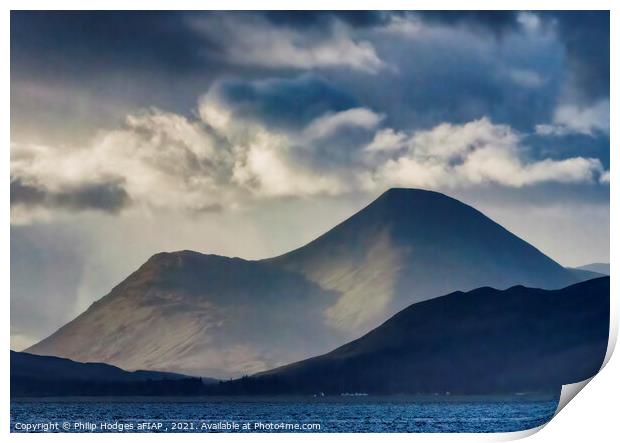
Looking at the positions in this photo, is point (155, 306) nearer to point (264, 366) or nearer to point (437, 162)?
point (264, 366)

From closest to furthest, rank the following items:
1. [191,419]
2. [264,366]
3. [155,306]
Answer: [191,419] < [264,366] < [155,306]

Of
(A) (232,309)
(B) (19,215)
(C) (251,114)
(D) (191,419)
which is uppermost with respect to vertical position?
(C) (251,114)

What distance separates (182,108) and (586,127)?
7572 mm

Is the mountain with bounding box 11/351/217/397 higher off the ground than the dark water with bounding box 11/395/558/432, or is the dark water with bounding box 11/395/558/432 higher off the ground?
the mountain with bounding box 11/351/217/397

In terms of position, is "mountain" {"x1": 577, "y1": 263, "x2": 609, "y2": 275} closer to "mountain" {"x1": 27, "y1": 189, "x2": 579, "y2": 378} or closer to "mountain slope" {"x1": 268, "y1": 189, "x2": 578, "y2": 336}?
"mountain" {"x1": 27, "y1": 189, "x2": 579, "y2": 378}

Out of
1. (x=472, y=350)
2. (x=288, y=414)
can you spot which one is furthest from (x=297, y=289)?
(x=472, y=350)

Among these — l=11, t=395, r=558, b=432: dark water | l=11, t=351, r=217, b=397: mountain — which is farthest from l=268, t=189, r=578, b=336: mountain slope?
l=11, t=351, r=217, b=397: mountain

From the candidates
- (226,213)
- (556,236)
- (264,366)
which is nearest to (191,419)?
(264,366)

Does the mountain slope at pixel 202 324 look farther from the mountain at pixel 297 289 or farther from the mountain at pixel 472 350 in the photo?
the mountain at pixel 472 350

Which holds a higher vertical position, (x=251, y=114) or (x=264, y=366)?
(x=251, y=114)

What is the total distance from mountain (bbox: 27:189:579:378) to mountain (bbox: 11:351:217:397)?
216 millimetres

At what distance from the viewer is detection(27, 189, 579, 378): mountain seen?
86.1 ft

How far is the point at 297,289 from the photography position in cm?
2808

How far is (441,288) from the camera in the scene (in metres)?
27.8
